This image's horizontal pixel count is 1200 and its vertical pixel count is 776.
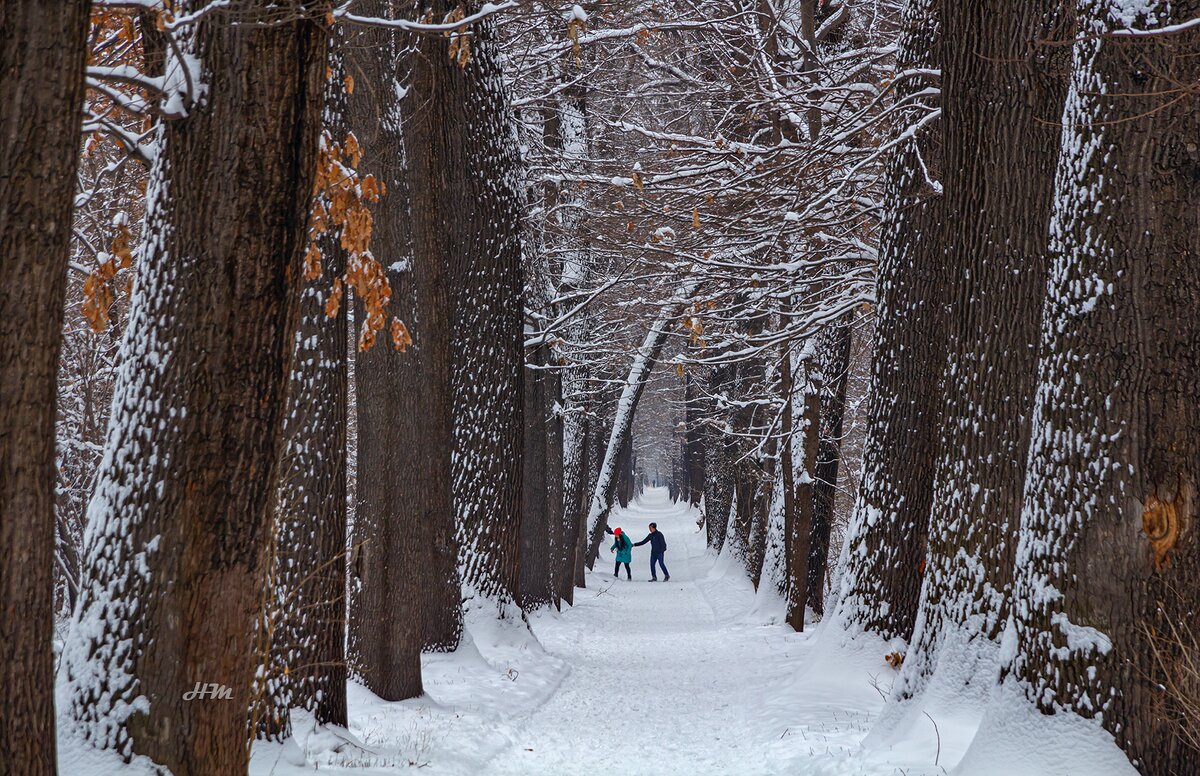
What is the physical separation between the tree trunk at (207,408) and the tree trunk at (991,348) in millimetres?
4749

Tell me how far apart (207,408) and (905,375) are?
6923 millimetres

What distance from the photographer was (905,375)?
975cm

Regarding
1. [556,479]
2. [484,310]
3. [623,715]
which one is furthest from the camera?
[556,479]

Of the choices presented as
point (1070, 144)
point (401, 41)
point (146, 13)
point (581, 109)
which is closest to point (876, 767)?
point (1070, 144)

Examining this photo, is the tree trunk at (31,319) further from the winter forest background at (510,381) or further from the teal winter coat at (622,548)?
the teal winter coat at (622,548)

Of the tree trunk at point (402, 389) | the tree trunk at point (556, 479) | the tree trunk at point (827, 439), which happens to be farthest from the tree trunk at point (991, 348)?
the tree trunk at point (556, 479)

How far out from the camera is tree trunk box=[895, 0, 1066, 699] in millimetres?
7098

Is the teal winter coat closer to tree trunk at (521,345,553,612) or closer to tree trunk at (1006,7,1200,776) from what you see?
tree trunk at (521,345,553,612)

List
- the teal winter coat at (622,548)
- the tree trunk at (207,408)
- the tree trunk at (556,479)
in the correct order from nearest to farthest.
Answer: the tree trunk at (207,408) → the tree trunk at (556,479) → the teal winter coat at (622,548)

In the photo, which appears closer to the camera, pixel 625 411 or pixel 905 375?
pixel 905 375

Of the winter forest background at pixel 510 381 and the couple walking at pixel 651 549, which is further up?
the winter forest background at pixel 510 381

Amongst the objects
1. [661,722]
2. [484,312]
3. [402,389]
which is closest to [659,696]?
[661,722]

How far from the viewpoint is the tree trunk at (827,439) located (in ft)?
53.6

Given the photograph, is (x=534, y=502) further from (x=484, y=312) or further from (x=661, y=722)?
(x=661, y=722)
